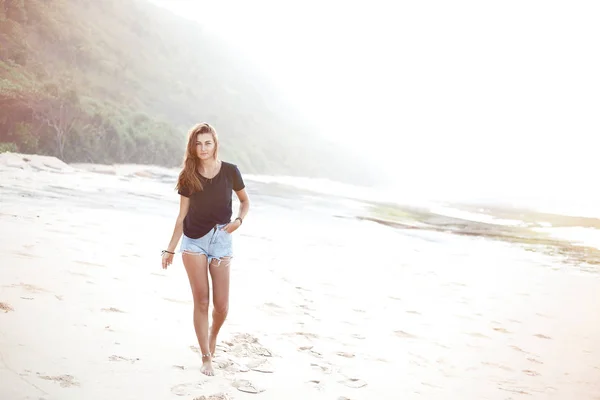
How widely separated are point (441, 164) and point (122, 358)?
150 m

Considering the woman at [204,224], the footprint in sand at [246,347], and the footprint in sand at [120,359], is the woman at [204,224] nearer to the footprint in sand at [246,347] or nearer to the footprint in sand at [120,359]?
the footprint in sand at [246,347]

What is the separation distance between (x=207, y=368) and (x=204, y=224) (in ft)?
3.75

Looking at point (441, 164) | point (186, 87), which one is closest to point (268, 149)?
point (186, 87)

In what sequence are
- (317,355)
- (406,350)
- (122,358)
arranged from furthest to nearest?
(406,350) → (317,355) → (122,358)

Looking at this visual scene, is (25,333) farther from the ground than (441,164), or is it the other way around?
(441,164)

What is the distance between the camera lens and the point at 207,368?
387 cm

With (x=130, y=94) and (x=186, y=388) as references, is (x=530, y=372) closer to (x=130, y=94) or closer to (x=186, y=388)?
(x=186, y=388)

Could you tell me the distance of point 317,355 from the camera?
4621 millimetres

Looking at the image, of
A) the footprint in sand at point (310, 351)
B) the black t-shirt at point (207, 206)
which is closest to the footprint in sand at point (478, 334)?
the footprint in sand at point (310, 351)

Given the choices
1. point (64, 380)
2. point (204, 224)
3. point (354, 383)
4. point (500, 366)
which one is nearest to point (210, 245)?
point (204, 224)

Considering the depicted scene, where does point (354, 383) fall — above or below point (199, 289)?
below

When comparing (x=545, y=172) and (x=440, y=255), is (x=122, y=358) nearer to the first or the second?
(x=440, y=255)

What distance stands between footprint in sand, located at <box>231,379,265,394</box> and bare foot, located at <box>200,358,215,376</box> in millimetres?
206

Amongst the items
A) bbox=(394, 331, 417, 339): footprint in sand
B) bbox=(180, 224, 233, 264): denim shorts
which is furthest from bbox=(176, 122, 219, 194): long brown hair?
bbox=(394, 331, 417, 339): footprint in sand
